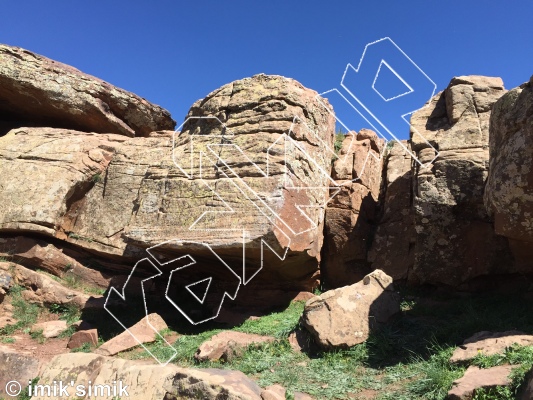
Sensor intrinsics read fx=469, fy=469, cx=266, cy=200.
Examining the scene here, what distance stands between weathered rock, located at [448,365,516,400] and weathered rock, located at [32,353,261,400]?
69.2 inches

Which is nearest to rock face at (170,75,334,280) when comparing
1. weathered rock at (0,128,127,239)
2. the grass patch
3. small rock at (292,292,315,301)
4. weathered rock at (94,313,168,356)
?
small rock at (292,292,315,301)

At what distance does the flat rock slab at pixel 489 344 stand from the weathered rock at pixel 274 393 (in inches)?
71.1

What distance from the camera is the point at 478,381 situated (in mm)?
4141

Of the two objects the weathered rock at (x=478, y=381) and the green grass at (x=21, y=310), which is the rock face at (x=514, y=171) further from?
the green grass at (x=21, y=310)

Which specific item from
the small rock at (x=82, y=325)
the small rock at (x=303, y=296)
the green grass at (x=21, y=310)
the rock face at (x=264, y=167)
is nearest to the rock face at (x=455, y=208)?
the small rock at (x=303, y=296)

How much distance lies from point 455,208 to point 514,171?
2.17 m

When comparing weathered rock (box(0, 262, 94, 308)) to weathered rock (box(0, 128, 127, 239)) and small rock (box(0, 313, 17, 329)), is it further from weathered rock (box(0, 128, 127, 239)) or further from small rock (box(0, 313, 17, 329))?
weathered rock (box(0, 128, 127, 239))

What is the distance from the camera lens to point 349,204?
9.62 m

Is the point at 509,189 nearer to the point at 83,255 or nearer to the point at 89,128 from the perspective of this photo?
the point at 83,255

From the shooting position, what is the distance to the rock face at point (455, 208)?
7.61 m

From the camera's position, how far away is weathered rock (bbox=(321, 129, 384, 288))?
9.39m

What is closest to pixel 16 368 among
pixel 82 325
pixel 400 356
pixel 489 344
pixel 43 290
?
pixel 82 325

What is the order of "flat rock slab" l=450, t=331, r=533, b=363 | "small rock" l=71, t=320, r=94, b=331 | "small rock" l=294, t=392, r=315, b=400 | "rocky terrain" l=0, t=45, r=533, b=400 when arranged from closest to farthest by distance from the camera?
"flat rock slab" l=450, t=331, r=533, b=363, "small rock" l=294, t=392, r=315, b=400, "rocky terrain" l=0, t=45, r=533, b=400, "small rock" l=71, t=320, r=94, b=331

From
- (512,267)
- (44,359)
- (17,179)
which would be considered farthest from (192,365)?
(17,179)
